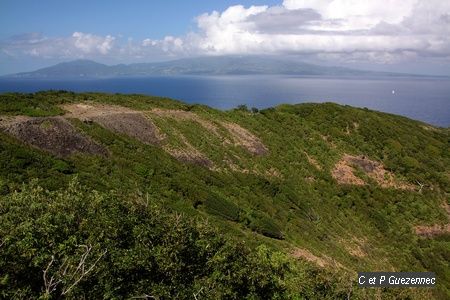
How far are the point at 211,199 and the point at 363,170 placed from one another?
107 feet

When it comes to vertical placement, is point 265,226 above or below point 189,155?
below

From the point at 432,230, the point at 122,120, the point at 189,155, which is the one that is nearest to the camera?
the point at 189,155

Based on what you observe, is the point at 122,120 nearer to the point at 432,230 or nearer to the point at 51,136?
the point at 51,136

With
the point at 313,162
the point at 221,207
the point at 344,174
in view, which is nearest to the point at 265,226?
the point at 221,207

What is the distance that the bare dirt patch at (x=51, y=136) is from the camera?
1502 inches

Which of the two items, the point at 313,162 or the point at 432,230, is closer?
the point at 432,230

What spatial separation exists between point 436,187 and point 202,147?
38.1 m

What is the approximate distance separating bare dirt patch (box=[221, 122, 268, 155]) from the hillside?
0.27 meters

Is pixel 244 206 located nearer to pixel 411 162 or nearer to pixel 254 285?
pixel 254 285

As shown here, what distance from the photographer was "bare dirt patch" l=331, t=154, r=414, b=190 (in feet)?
194

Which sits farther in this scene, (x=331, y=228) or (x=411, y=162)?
(x=411, y=162)

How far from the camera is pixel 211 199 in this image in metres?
38.8

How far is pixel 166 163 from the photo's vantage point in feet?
142

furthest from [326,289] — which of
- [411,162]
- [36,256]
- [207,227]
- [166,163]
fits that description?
[411,162]
